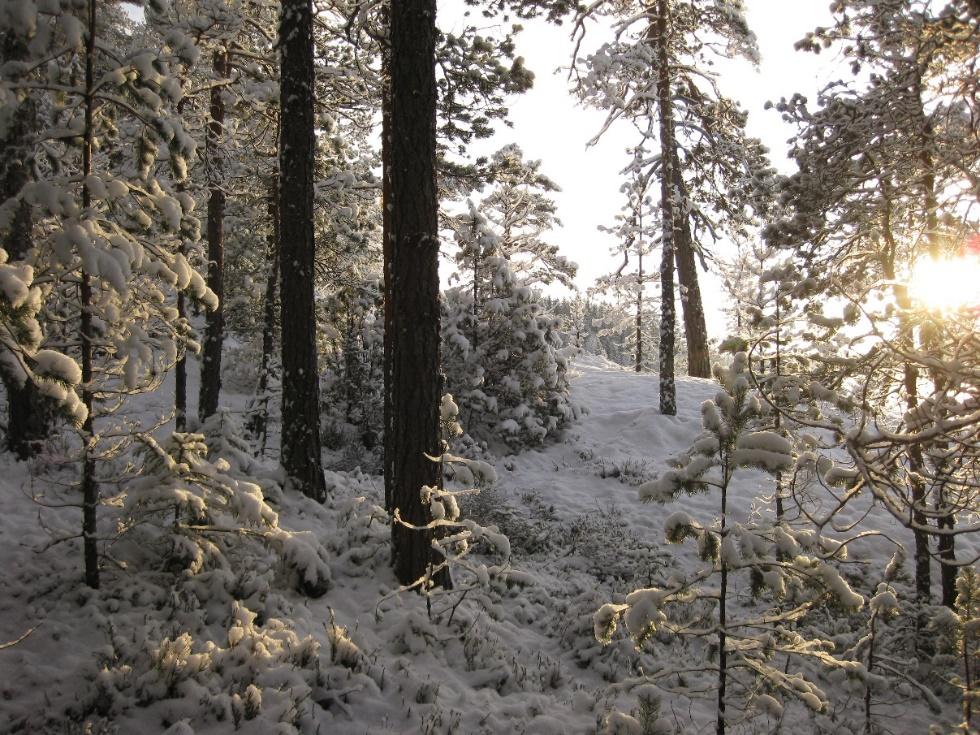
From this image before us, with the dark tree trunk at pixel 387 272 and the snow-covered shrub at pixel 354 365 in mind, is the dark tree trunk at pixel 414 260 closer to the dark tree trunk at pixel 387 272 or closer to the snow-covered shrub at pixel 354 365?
the dark tree trunk at pixel 387 272

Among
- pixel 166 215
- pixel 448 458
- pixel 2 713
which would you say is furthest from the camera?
pixel 448 458

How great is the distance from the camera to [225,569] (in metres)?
5.26

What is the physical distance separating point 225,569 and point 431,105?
195 inches

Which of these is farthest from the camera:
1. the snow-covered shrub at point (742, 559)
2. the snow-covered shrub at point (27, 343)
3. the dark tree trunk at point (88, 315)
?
the dark tree trunk at point (88, 315)

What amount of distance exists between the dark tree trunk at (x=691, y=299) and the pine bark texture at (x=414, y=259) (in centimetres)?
1186

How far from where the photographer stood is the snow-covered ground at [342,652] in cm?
384

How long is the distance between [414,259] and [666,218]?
35.5ft

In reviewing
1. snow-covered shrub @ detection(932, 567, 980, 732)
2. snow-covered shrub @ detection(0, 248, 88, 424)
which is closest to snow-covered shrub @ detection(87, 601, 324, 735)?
snow-covered shrub @ detection(0, 248, 88, 424)

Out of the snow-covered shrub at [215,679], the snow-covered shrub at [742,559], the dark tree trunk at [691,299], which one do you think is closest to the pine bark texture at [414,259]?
the snow-covered shrub at [215,679]

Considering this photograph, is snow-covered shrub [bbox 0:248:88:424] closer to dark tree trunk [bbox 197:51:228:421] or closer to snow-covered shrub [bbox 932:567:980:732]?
snow-covered shrub [bbox 932:567:980:732]

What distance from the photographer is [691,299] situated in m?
18.3

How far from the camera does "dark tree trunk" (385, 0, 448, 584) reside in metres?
5.86

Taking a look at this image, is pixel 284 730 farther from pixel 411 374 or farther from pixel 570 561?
pixel 570 561

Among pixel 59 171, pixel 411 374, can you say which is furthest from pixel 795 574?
pixel 59 171
